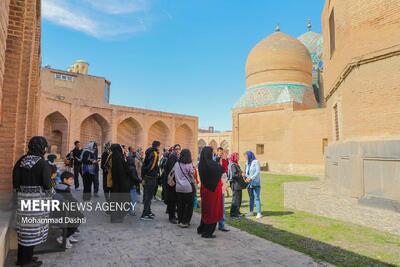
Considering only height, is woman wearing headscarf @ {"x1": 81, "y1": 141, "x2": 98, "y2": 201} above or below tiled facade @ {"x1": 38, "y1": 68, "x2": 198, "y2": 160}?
below

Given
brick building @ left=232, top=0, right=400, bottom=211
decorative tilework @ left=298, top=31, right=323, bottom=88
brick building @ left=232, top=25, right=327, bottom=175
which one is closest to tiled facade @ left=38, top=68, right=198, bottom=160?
brick building @ left=232, top=25, right=327, bottom=175

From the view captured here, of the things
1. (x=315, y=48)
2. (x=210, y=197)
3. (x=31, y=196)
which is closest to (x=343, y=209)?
(x=210, y=197)

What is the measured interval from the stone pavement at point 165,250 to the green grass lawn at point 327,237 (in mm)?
379

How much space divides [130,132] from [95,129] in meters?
3.04

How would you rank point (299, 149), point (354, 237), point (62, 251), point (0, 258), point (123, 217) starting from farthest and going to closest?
point (299, 149)
point (123, 217)
point (354, 237)
point (62, 251)
point (0, 258)

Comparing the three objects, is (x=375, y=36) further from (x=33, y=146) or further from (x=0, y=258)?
(x=0, y=258)

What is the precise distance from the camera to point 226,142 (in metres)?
42.5

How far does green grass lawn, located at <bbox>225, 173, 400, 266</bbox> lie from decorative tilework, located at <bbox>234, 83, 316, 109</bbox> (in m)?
17.9

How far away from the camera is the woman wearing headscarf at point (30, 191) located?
310cm

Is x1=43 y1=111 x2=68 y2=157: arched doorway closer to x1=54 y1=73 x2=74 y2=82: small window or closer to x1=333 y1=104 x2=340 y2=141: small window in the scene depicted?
x1=54 y1=73 x2=74 y2=82: small window

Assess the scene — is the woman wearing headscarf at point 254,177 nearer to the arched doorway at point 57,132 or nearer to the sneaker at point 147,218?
the sneaker at point 147,218

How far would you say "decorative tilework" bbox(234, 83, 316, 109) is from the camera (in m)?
24.0

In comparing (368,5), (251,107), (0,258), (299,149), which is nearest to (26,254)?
(0,258)

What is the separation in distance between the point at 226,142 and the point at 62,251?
39081 mm
